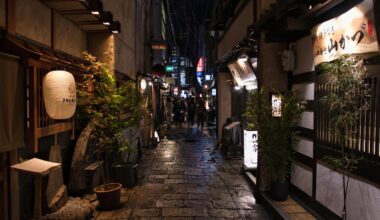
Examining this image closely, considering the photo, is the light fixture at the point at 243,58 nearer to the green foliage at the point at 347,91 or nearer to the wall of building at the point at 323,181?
the wall of building at the point at 323,181

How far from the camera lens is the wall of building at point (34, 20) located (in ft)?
21.5

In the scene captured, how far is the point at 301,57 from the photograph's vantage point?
8.66 metres

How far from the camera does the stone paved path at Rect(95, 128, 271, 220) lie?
8453 millimetres

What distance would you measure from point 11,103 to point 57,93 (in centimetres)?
105

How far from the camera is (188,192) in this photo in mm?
10320

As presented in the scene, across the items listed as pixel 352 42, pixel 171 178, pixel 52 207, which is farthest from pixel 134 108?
pixel 352 42

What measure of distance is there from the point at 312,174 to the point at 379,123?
301 centimetres


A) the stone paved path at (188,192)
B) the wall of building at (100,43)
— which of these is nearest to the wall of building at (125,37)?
the wall of building at (100,43)

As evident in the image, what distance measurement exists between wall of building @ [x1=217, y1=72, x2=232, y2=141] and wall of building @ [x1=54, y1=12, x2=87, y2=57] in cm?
1097

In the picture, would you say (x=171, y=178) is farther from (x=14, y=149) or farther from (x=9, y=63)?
(x=9, y=63)

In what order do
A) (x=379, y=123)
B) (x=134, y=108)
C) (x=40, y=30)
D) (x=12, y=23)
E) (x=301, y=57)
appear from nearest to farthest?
→ (x=379, y=123) < (x=12, y=23) < (x=40, y=30) < (x=301, y=57) < (x=134, y=108)

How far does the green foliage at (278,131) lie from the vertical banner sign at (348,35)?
1868 millimetres

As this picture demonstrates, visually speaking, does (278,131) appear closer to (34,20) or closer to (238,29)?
(34,20)

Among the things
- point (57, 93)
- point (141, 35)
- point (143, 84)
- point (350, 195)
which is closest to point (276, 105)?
point (350, 195)
